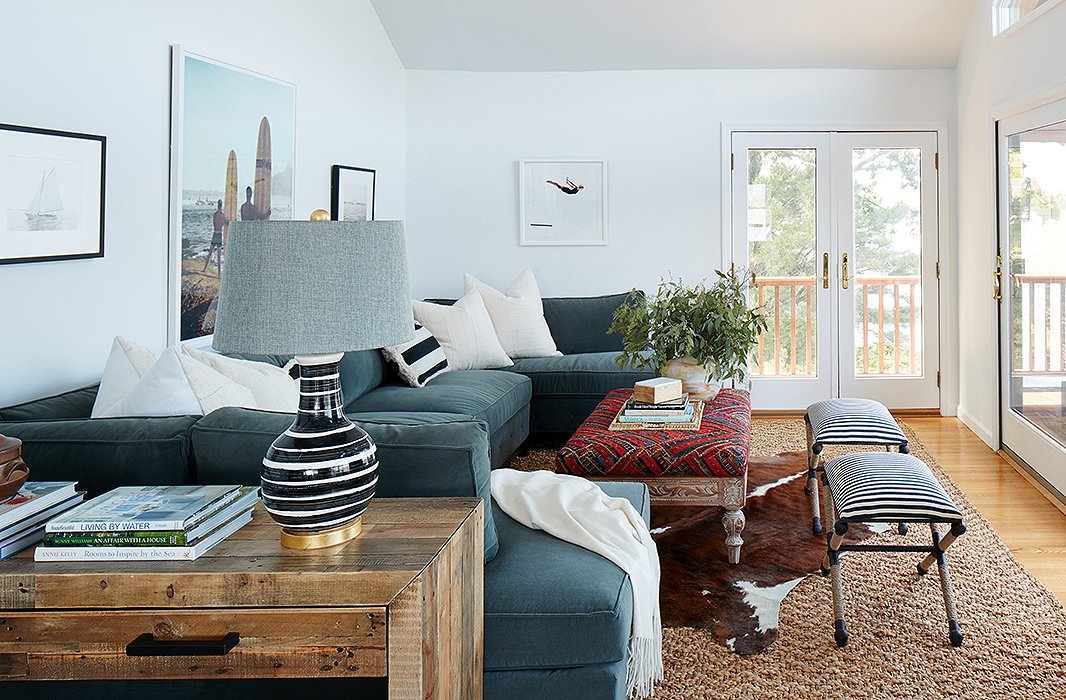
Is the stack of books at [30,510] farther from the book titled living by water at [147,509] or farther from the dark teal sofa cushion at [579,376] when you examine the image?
the dark teal sofa cushion at [579,376]

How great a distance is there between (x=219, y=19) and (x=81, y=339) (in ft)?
5.33

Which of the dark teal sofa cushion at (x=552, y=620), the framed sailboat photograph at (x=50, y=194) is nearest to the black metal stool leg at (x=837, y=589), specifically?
the dark teal sofa cushion at (x=552, y=620)

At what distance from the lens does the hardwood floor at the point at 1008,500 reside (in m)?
3.58

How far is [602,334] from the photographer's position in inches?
242

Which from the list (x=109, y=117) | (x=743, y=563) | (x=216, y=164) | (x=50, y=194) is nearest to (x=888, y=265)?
(x=743, y=563)

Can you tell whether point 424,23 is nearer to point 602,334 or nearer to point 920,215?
point 602,334

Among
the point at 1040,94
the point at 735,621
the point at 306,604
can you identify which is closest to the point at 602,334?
the point at 1040,94

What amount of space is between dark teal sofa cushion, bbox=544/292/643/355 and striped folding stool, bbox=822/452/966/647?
305cm

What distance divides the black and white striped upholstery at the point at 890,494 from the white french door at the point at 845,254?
3.46m

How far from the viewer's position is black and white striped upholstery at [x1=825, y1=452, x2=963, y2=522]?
2.80 metres

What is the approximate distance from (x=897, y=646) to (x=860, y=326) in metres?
3.98

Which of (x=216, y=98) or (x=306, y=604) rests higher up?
(x=216, y=98)

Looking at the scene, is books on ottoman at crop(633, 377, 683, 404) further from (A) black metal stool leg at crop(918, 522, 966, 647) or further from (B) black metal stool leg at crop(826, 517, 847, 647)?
(A) black metal stool leg at crop(918, 522, 966, 647)

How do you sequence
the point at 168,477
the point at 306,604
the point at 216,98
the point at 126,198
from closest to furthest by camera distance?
the point at 306,604, the point at 168,477, the point at 126,198, the point at 216,98
